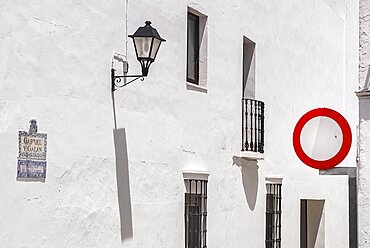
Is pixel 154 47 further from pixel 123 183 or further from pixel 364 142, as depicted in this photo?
pixel 364 142

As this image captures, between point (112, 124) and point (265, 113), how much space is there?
568 centimetres

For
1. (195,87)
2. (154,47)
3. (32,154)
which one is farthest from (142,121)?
(32,154)

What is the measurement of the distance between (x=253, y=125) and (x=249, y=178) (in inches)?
35.2

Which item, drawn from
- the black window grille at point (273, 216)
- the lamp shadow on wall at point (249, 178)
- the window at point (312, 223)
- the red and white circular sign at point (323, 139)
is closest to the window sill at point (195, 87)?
the lamp shadow on wall at point (249, 178)

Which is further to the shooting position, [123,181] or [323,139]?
[123,181]

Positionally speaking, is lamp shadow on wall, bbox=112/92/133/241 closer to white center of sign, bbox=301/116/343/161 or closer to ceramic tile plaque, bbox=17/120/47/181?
ceramic tile plaque, bbox=17/120/47/181

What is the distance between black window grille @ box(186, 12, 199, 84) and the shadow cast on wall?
8.03ft

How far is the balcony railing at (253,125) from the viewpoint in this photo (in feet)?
47.6

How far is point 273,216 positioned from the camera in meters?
16.0

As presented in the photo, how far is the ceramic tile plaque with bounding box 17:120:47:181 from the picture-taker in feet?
28.6

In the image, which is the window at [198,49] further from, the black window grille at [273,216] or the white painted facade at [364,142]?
the white painted facade at [364,142]

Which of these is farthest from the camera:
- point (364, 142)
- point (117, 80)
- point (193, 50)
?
point (193, 50)

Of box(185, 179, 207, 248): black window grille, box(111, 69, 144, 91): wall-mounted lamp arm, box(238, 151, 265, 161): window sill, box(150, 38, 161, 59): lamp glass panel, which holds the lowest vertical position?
box(185, 179, 207, 248): black window grille

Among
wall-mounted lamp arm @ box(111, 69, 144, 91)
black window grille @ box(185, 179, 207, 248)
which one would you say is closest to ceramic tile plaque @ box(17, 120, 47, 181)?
wall-mounted lamp arm @ box(111, 69, 144, 91)
